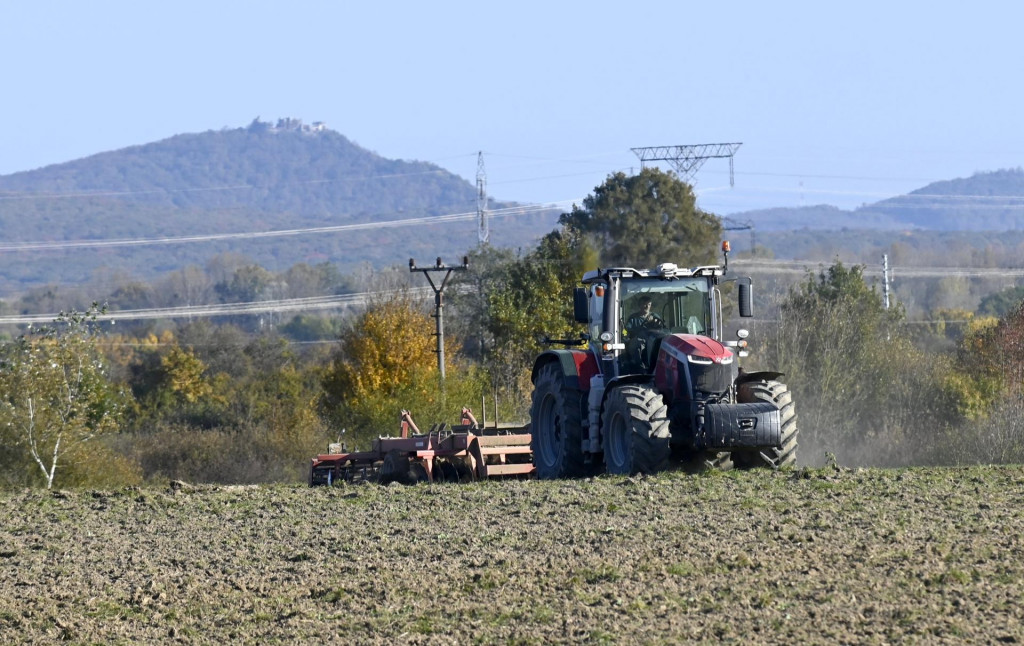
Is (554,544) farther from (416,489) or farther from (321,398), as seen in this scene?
(321,398)

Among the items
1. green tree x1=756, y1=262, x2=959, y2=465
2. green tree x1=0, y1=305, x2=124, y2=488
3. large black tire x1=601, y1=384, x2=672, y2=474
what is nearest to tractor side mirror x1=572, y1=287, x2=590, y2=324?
large black tire x1=601, y1=384, x2=672, y2=474

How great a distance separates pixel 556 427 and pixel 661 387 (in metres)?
2.00

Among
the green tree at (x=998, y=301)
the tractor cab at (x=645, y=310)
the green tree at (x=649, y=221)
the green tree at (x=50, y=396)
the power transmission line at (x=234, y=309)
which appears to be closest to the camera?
the tractor cab at (x=645, y=310)

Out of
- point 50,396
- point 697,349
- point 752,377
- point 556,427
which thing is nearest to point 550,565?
point 697,349

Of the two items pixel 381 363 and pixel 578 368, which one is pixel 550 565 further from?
pixel 381 363

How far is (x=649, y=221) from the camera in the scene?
157 feet

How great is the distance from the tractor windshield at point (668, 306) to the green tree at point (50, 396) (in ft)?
49.6

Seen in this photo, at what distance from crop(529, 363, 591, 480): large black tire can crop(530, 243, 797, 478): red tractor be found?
0.02m

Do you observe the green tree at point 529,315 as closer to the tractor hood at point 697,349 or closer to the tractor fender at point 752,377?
the tractor fender at point 752,377

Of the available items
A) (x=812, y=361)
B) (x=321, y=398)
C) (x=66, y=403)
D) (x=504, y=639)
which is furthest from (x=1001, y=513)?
(x=321, y=398)

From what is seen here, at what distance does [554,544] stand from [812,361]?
24279 millimetres

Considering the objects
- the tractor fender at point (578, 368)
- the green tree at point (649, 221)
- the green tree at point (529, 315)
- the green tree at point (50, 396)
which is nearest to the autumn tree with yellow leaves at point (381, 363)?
the green tree at point (529, 315)

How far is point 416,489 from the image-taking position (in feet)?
44.5

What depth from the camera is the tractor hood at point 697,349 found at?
13289mm
